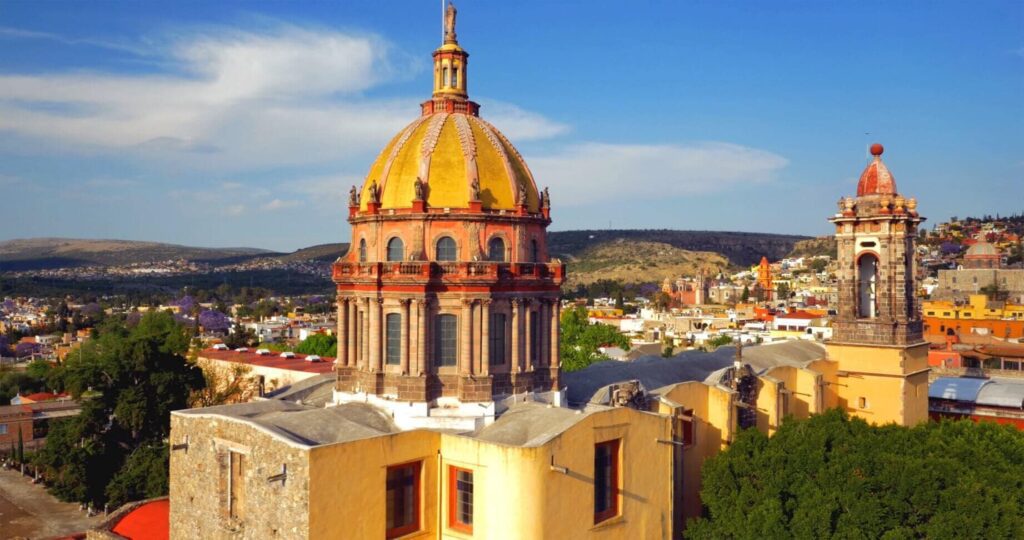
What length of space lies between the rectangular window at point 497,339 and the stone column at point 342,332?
4.78 m

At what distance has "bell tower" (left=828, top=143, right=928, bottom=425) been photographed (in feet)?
111

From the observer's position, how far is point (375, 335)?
74.0 ft

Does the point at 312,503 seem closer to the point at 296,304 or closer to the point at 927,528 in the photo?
the point at 927,528

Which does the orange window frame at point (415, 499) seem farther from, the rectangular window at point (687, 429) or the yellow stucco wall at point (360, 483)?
the rectangular window at point (687, 429)

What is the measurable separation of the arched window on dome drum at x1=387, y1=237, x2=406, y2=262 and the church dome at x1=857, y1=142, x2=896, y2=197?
77.6 ft

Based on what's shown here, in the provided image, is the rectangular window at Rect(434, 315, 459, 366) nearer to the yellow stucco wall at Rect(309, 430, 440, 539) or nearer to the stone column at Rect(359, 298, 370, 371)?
the stone column at Rect(359, 298, 370, 371)

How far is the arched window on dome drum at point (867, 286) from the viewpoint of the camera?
35500mm

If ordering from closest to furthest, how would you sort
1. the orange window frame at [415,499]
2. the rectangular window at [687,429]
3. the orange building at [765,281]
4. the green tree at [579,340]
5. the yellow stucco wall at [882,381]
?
the orange window frame at [415,499], the rectangular window at [687,429], the yellow stucco wall at [882,381], the green tree at [579,340], the orange building at [765,281]

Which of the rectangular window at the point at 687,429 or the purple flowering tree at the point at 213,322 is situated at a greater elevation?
the rectangular window at the point at 687,429

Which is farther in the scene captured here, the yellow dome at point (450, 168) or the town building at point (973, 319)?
the town building at point (973, 319)

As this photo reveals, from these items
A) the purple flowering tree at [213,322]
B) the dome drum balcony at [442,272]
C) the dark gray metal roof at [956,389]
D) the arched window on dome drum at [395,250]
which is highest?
the arched window on dome drum at [395,250]

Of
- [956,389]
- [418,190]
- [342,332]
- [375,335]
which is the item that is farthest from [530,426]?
[956,389]

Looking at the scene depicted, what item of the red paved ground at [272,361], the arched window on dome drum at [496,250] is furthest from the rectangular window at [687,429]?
the red paved ground at [272,361]

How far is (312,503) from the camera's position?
57.3 ft
